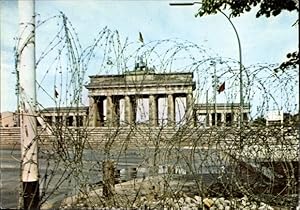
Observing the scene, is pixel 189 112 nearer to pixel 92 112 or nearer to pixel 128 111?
pixel 128 111

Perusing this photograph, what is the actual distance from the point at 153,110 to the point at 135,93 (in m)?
0.13

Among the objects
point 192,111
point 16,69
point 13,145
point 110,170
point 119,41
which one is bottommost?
point 110,170

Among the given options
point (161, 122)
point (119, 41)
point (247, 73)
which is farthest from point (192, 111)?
point (119, 41)

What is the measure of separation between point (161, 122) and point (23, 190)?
29.9 inches

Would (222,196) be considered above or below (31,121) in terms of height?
below

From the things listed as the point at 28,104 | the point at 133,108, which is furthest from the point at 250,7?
the point at 28,104

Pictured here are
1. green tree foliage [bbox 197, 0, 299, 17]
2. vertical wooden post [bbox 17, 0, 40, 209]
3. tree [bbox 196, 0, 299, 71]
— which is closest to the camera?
vertical wooden post [bbox 17, 0, 40, 209]

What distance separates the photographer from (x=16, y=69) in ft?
6.18

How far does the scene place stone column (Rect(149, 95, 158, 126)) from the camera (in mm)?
2362

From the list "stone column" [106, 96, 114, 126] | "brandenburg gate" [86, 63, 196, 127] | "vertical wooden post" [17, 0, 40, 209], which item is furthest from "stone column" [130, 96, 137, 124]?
"vertical wooden post" [17, 0, 40, 209]

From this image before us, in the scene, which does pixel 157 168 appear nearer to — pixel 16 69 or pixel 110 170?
pixel 110 170

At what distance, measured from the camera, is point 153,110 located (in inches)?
94.7

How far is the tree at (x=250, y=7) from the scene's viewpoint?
81.1 inches

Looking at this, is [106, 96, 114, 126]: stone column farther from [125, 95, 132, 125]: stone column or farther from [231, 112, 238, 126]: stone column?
[231, 112, 238, 126]: stone column
